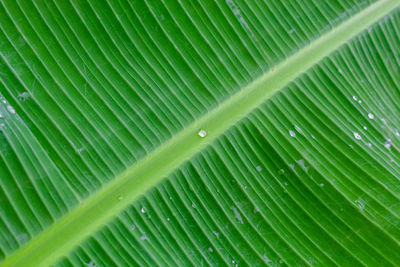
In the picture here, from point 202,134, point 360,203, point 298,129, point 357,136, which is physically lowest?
point 360,203

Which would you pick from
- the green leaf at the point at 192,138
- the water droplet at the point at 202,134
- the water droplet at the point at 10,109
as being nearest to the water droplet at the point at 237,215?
the green leaf at the point at 192,138

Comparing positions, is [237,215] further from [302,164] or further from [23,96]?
[23,96]

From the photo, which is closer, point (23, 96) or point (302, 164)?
point (23, 96)

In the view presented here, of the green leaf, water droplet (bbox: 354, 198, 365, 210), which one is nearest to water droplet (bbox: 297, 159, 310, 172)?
the green leaf

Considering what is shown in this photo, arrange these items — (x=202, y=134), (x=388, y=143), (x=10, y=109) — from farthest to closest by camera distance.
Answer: (x=388, y=143) < (x=202, y=134) < (x=10, y=109)

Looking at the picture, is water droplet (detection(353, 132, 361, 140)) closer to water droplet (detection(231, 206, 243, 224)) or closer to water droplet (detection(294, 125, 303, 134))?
water droplet (detection(294, 125, 303, 134))

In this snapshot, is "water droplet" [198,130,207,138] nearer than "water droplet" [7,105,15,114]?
No

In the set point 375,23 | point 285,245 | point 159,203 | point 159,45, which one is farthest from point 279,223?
point 375,23

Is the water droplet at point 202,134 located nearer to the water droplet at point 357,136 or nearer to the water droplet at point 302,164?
the water droplet at point 302,164

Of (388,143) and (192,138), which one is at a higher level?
(192,138)

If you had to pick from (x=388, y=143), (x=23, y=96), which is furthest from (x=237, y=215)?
(x=23, y=96)
